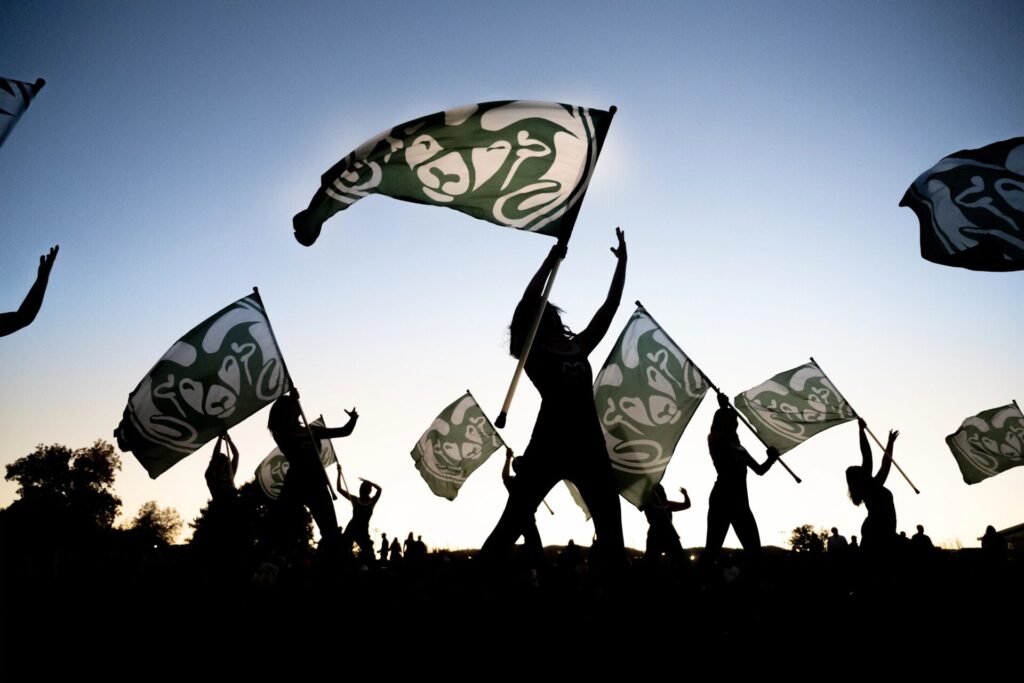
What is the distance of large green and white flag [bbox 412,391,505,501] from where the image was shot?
46.5 feet

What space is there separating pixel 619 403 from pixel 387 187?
416 cm

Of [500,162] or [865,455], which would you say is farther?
[865,455]

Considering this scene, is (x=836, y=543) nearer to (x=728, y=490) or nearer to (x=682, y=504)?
(x=682, y=504)

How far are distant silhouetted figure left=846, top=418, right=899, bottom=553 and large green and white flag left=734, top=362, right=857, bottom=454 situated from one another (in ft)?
9.34

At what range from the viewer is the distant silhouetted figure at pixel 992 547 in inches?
305

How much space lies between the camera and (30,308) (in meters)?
4.52

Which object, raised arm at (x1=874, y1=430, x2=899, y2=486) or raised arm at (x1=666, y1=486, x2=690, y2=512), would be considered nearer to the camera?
raised arm at (x1=874, y1=430, x2=899, y2=486)

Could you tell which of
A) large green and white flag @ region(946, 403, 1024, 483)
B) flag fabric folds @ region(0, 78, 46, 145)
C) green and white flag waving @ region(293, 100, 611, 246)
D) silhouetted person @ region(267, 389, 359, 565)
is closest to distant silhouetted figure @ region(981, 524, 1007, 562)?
large green and white flag @ region(946, 403, 1024, 483)

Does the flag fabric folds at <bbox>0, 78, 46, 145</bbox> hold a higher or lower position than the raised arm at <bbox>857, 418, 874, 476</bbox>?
higher

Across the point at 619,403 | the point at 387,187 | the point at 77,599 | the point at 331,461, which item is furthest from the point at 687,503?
the point at 331,461

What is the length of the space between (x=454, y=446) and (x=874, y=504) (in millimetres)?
9658

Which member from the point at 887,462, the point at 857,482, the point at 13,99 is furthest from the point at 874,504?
the point at 13,99

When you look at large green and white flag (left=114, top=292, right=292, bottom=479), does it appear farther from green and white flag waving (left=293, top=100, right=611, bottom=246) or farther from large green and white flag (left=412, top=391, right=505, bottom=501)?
large green and white flag (left=412, top=391, right=505, bottom=501)

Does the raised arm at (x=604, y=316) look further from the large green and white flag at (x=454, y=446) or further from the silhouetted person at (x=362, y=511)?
the large green and white flag at (x=454, y=446)
